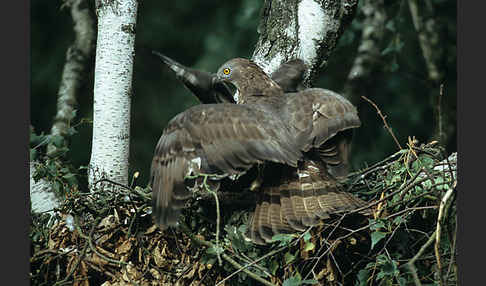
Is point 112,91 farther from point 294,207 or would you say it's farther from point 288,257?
point 288,257

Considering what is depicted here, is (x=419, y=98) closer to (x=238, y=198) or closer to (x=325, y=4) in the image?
(x=325, y=4)

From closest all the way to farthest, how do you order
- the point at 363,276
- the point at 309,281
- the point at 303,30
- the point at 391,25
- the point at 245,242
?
1. the point at 309,281
2. the point at 363,276
3. the point at 245,242
4. the point at 303,30
5. the point at 391,25

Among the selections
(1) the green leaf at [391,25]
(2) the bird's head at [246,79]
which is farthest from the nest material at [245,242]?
(1) the green leaf at [391,25]

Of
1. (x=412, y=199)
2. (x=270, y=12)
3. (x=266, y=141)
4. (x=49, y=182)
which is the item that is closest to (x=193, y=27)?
(x=270, y=12)

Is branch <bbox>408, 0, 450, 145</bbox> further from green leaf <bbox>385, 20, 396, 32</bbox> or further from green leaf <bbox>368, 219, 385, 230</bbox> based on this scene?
green leaf <bbox>368, 219, 385, 230</bbox>

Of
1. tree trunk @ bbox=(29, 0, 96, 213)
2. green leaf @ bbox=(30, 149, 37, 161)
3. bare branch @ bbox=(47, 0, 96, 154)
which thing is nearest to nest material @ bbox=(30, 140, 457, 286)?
green leaf @ bbox=(30, 149, 37, 161)

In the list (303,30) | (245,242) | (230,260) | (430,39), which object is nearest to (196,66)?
(430,39)

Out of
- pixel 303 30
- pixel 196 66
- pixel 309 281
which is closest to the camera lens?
pixel 309 281

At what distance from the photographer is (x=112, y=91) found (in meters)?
3.89

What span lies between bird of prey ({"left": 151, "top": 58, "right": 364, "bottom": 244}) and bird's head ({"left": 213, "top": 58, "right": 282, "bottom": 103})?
12.6 inches

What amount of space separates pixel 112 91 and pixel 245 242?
4.24 ft

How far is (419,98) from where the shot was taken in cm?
778

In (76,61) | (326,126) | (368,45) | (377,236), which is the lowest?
(377,236)

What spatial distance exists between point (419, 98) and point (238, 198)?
4.73m
